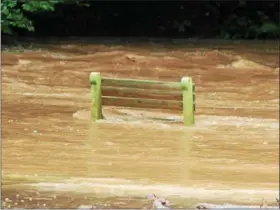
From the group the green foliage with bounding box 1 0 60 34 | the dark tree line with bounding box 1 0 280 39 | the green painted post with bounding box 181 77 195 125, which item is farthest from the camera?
the dark tree line with bounding box 1 0 280 39

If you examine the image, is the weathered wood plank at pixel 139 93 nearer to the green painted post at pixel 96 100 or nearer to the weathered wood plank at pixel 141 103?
the weathered wood plank at pixel 141 103

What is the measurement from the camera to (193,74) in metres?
19.2

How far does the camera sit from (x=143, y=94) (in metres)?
11.9

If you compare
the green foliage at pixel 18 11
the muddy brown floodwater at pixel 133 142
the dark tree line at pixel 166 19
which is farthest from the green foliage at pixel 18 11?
the dark tree line at pixel 166 19

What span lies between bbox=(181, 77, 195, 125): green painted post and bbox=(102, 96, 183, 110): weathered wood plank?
14cm

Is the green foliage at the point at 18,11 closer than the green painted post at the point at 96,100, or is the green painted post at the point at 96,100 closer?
the green painted post at the point at 96,100

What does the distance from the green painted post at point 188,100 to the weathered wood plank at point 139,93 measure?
23 centimetres

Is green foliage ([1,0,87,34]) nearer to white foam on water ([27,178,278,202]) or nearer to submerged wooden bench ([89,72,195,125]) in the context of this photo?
submerged wooden bench ([89,72,195,125])

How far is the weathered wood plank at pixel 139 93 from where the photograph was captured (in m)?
11.7

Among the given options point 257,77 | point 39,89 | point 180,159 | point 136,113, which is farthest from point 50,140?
point 257,77

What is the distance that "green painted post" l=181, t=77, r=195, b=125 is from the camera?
11.4 meters

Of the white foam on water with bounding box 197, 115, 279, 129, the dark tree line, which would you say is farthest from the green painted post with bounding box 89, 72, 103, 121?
the dark tree line

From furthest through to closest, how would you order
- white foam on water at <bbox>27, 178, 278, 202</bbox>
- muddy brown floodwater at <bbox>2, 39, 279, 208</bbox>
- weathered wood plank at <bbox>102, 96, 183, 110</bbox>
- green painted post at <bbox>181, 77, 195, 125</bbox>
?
weathered wood plank at <bbox>102, 96, 183, 110</bbox>
green painted post at <bbox>181, 77, 195, 125</bbox>
muddy brown floodwater at <bbox>2, 39, 279, 208</bbox>
white foam on water at <bbox>27, 178, 278, 202</bbox>

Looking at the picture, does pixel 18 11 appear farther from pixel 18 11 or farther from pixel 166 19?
pixel 166 19
